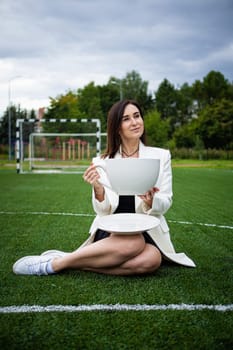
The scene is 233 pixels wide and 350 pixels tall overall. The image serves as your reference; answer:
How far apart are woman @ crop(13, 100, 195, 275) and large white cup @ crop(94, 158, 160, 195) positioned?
236 mm

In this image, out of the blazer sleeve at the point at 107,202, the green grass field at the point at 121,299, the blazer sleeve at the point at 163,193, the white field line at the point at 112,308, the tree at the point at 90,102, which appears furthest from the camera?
the tree at the point at 90,102

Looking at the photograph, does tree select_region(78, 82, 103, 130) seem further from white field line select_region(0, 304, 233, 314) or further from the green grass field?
white field line select_region(0, 304, 233, 314)

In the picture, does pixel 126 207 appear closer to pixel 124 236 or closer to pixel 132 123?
pixel 124 236

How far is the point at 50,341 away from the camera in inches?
57.9

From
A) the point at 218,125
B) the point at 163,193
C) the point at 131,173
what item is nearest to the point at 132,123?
the point at 163,193

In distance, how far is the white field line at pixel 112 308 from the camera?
5.79 feet

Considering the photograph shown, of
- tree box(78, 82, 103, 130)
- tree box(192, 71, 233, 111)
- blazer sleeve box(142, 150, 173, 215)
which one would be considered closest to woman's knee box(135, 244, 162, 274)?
blazer sleeve box(142, 150, 173, 215)

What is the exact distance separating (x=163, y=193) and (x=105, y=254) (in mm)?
444

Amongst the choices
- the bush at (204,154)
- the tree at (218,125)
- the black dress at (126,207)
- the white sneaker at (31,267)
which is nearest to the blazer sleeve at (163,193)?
the black dress at (126,207)

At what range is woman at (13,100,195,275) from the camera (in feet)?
7.12

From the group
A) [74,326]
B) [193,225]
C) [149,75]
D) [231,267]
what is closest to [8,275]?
[74,326]

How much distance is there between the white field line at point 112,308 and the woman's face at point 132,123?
3.08 ft

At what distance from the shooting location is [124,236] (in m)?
2.16

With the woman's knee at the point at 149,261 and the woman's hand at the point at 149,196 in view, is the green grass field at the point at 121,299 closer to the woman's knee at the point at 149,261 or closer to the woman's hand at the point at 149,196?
the woman's knee at the point at 149,261
